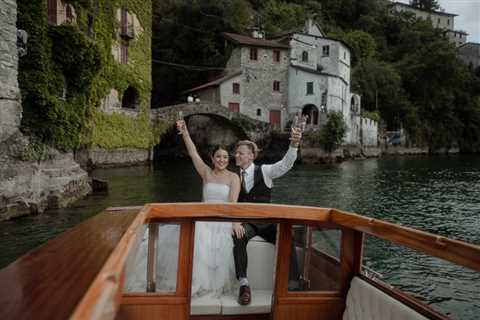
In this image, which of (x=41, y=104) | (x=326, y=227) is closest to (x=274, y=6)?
(x=41, y=104)

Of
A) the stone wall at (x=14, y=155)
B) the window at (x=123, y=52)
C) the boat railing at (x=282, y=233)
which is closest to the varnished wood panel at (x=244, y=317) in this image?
the boat railing at (x=282, y=233)

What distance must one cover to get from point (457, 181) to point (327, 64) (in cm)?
2641

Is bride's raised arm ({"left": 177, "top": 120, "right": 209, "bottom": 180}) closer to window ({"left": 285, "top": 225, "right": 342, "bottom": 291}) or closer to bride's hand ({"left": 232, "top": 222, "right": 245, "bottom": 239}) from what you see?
bride's hand ({"left": 232, "top": 222, "right": 245, "bottom": 239})

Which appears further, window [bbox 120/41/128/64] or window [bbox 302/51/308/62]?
window [bbox 302/51/308/62]

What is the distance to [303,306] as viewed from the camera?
3.62 meters

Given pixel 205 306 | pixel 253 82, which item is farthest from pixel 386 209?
pixel 253 82

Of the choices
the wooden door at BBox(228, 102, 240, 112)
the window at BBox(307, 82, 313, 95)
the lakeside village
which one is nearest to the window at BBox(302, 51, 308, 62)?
the lakeside village

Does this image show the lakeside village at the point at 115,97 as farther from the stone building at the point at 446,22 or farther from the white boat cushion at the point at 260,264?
the stone building at the point at 446,22

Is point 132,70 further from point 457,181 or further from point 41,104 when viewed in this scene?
point 457,181

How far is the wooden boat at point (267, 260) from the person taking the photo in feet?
7.54

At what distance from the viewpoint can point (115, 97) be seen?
3023 cm

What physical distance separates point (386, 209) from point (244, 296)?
13306 millimetres

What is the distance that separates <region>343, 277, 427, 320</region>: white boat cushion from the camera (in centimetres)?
285

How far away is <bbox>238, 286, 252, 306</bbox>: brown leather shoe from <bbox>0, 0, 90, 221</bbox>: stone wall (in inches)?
372
